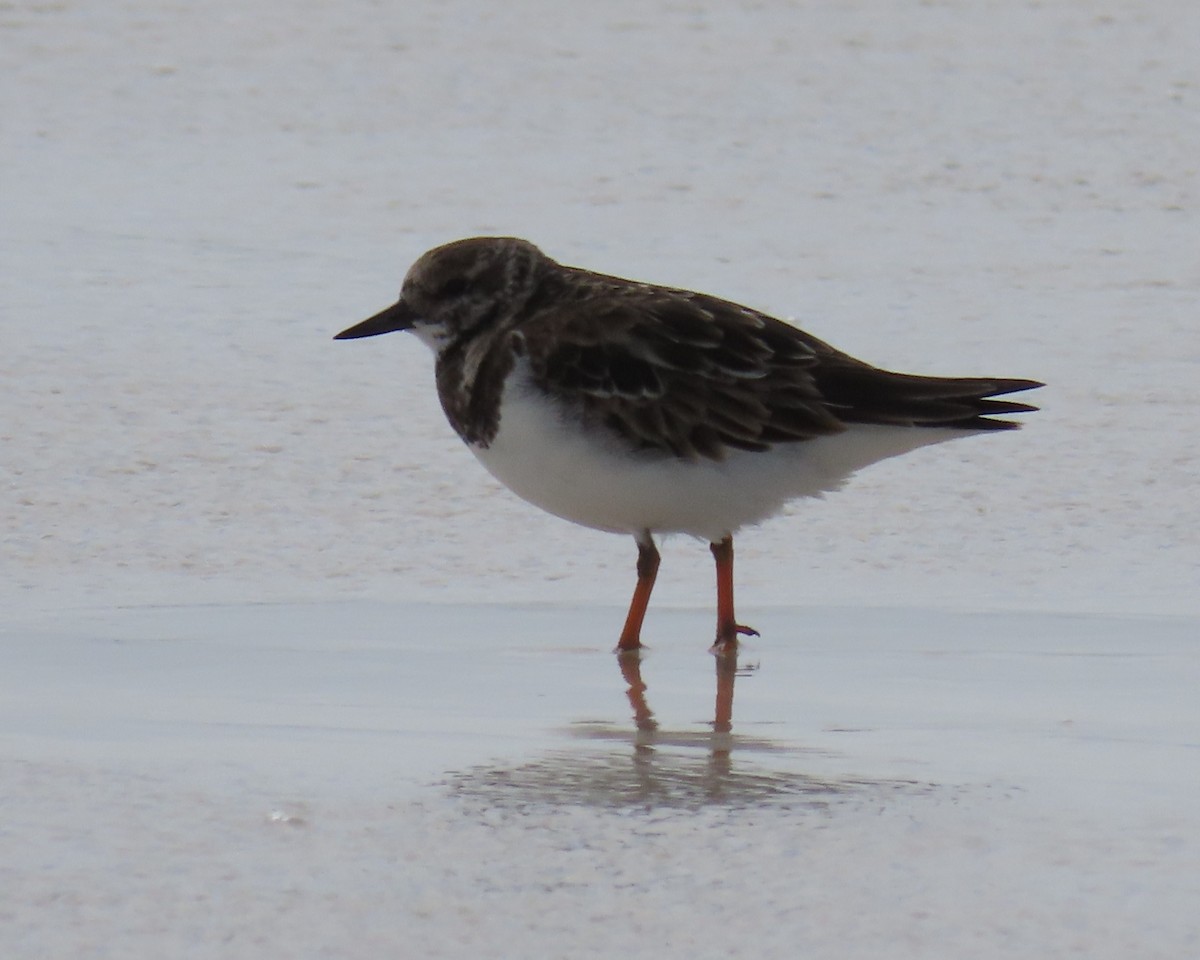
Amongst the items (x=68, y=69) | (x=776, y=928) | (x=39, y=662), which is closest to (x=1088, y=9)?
(x=68, y=69)

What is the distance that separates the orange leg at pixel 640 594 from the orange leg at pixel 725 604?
0.13m

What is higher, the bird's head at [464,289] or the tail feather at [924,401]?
the bird's head at [464,289]

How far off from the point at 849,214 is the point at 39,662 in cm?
380

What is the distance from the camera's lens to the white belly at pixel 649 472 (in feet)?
14.4

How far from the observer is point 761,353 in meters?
4.57

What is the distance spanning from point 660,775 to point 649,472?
1.20 meters

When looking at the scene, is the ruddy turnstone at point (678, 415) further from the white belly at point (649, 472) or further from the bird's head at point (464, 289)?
the bird's head at point (464, 289)

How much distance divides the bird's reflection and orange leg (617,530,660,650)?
0.54 metres

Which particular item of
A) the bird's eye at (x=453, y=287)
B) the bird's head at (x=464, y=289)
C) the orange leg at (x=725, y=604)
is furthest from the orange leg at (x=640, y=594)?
the bird's eye at (x=453, y=287)

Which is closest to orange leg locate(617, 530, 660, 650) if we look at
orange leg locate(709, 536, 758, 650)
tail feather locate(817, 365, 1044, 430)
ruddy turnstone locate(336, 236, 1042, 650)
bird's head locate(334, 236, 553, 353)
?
ruddy turnstone locate(336, 236, 1042, 650)

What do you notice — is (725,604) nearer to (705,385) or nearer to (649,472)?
(649,472)

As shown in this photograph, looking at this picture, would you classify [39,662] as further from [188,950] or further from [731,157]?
[731,157]

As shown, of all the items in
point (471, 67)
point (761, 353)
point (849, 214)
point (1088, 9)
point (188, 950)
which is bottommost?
point (188, 950)

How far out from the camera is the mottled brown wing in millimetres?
4402
